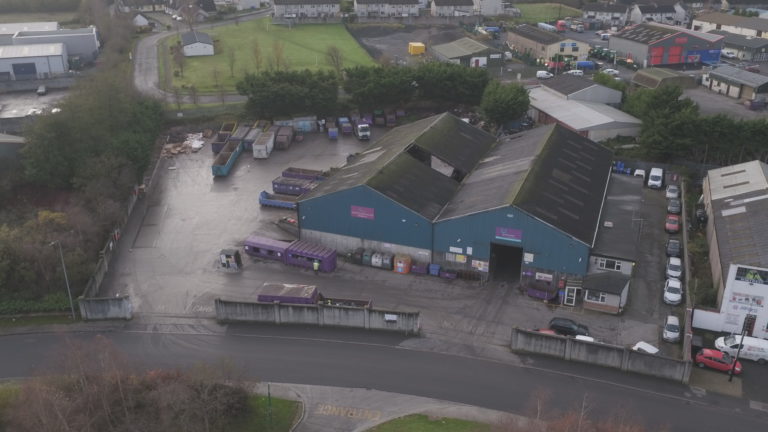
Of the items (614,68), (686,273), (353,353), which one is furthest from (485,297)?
(614,68)

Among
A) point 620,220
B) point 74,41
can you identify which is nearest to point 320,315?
point 620,220

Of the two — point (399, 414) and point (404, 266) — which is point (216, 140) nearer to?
point (404, 266)

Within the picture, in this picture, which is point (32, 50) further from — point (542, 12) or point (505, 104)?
point (542, 12)

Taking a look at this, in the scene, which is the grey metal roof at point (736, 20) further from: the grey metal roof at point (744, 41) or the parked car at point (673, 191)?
the parked car at point (673, 191)

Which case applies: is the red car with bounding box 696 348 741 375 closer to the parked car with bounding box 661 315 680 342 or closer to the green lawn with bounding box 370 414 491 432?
the parked car with bounding box 661 315 680 342

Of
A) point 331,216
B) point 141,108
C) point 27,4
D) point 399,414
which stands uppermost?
point 27,4

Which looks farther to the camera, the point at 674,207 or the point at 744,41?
the point at 744,41
